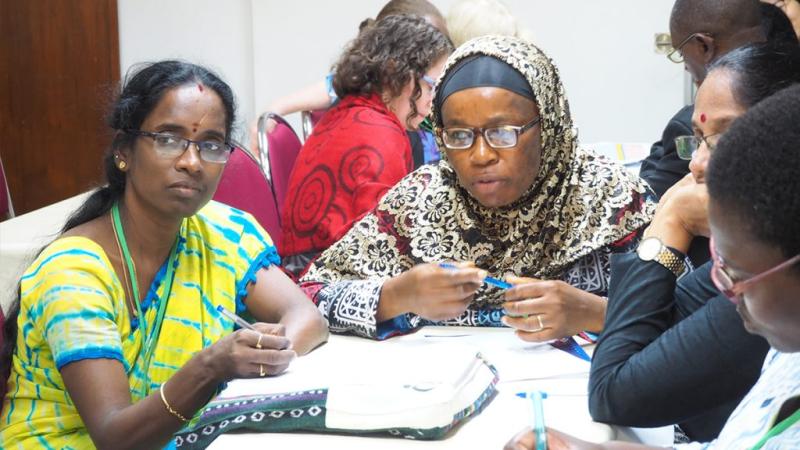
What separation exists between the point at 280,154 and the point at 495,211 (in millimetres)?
1559

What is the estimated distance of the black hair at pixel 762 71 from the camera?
1675 mm

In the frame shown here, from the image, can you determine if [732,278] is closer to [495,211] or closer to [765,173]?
[765,173]

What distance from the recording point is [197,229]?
2254mm

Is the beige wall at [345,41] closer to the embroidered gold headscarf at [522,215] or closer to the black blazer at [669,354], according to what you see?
the embroidered gold headscarf at [522,215]

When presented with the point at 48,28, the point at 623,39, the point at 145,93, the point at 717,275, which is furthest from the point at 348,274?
the point at 48,28

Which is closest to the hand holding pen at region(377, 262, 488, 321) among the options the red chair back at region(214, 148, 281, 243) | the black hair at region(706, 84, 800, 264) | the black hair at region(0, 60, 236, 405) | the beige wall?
the black hair at region(0, 60, 236, 405)

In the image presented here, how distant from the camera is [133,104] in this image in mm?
2100

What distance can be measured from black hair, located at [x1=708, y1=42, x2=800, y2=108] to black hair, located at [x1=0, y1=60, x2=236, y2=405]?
1040 millimetres

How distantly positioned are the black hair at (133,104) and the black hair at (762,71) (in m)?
1.04

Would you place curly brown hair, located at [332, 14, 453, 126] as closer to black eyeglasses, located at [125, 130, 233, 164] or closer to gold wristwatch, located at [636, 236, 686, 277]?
black eyeglasses, located at [125, 130, 233, 164]

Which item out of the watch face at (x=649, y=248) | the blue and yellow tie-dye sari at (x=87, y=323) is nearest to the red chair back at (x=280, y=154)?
the blue and yellow tie-dye sari at (x=87, y=323)

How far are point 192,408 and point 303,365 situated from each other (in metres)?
0.25

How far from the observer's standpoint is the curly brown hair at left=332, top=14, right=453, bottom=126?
349 cm

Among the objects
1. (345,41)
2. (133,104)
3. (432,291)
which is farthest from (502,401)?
(345,41)
